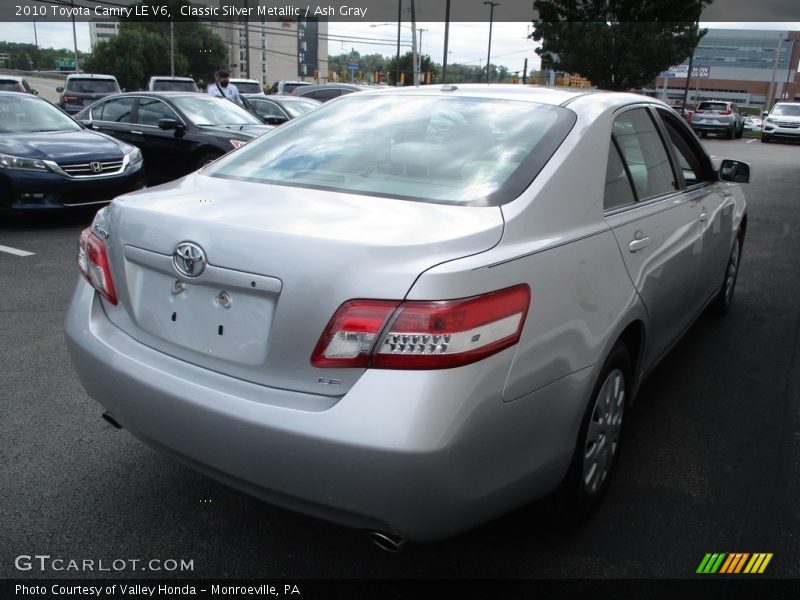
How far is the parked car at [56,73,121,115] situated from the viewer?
21.9 meters

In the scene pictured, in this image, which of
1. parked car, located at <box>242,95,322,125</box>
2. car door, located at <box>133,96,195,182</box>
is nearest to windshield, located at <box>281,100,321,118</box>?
parked car, located at <box>242,95,322,125</box>

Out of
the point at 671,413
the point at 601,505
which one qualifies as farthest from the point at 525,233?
the point at 671,413

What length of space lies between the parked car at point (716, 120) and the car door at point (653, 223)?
1134 inches

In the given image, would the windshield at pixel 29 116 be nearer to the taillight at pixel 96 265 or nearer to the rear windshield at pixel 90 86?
the taillight at pixel 96 265

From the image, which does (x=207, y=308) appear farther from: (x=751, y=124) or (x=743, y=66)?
(x=743, y=66)

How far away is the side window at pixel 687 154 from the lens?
3.80m

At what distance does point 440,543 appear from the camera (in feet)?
8.42

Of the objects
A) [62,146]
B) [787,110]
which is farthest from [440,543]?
[787,110]

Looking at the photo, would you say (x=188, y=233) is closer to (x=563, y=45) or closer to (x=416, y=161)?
(x=416, y=161)

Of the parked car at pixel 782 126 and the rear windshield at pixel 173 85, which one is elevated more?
the rear windshield at pixel 173 85

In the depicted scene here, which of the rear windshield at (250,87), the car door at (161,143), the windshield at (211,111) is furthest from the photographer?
the rear windshield at (250,87)

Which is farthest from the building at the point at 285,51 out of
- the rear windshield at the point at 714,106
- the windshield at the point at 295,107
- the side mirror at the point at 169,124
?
the side mirror at the point at 169,124

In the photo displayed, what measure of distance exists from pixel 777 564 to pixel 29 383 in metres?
3.50

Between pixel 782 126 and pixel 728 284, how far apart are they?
89.7 ft
